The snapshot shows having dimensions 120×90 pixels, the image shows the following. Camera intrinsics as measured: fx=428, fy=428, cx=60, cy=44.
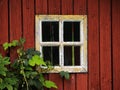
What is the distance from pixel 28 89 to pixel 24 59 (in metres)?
0.40

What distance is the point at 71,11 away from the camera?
19.4ft

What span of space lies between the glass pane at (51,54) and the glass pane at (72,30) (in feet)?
0.76

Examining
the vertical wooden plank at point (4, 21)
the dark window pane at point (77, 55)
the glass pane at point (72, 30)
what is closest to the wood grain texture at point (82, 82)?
the dark window pane at point (77, 55)

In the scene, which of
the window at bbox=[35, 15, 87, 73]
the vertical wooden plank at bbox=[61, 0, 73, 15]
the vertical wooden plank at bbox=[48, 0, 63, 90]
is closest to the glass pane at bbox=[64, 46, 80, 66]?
the window at bbox=[35, 15, 87, 73]

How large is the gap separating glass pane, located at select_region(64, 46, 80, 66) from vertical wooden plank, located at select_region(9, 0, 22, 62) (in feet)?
2.29

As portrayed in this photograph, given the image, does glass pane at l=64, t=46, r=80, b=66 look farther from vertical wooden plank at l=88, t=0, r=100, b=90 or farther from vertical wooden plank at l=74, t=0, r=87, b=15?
vertical wooden plank at l=74, t=0, r=87, b=15

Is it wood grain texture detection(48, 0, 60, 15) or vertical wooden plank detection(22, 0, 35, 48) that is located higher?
wood grain texture detection(48, 0, 60, 15)

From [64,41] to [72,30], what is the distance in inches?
7.5

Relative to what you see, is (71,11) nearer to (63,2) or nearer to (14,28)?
(63,2)

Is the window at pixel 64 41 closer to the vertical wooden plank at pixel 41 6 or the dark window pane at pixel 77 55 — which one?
the dark window pane at pixel 77 55

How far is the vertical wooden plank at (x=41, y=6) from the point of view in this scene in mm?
5855

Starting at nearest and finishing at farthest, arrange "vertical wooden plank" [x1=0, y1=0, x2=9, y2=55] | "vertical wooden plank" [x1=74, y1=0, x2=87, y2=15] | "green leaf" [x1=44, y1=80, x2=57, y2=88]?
1. "green leaf" [x1=44, y1=80, x2=57, y2=88]
2. "vertical wooden plank" [x1=0, y1=0, x2=9, y2=55]
3. "vertical wooden plank" [x1=74, y1=0, x2=87, y2=15]

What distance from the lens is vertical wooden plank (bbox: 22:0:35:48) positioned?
5840 millimetres

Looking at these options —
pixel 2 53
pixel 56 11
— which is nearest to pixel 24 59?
pixel 2 53
